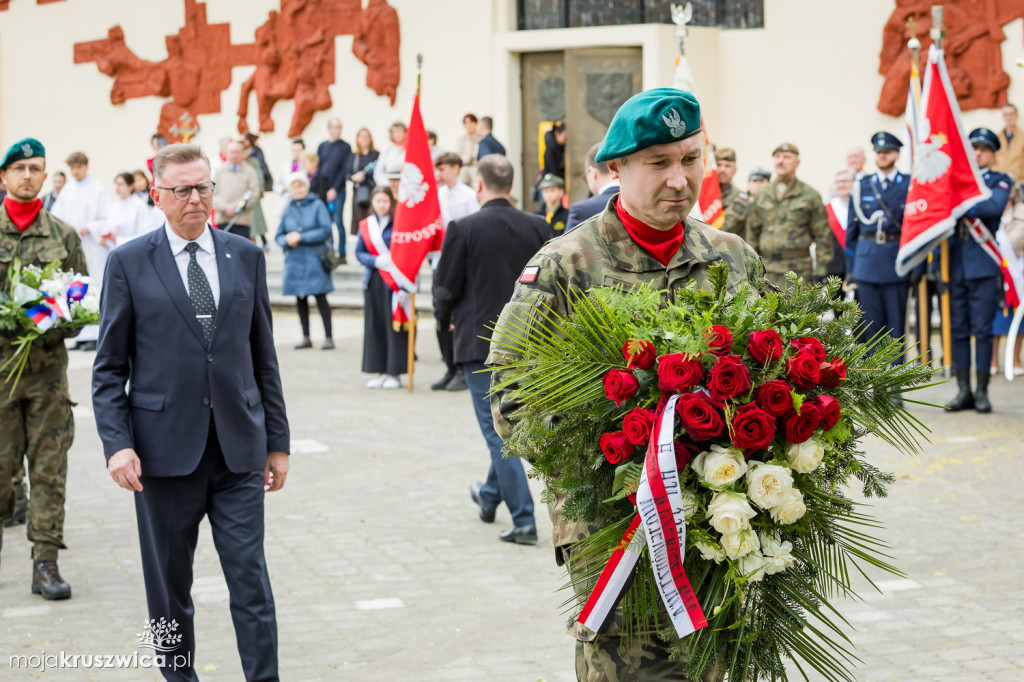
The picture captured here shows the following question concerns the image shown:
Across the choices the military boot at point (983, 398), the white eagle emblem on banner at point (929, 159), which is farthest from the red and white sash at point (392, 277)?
the military boot at point (983, 398)

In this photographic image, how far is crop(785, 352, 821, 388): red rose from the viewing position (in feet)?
9.68

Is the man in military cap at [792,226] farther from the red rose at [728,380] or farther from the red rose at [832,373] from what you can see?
the red rose at [728,380]

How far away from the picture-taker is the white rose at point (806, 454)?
2.96 meters

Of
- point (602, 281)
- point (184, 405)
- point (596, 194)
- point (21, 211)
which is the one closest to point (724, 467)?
point (602, 281)

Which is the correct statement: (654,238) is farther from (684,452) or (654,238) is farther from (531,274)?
(684,452)

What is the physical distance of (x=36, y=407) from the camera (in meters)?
6.61

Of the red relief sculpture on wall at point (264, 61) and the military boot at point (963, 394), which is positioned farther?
the red relief sculpture on wall at point (264, 61)

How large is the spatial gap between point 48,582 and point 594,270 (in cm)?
402

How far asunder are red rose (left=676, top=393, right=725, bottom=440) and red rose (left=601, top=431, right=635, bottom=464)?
0.14 meters

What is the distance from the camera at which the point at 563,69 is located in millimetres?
20750

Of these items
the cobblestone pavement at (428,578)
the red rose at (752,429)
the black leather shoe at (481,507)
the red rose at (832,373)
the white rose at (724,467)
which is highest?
the red rose at (832,373)

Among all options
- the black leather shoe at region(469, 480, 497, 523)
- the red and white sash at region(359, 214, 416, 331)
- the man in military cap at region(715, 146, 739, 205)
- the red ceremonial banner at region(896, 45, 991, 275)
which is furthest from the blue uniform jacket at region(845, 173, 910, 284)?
the black leather shoe at region(469, 480, 497, 523)

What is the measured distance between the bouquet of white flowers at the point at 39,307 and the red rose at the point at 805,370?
4.34m

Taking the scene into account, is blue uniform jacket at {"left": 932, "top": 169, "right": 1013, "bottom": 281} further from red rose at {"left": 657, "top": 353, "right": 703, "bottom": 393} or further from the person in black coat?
red rose at {"left": 657, "top": 353, "right": 703, "bottom": 393}
